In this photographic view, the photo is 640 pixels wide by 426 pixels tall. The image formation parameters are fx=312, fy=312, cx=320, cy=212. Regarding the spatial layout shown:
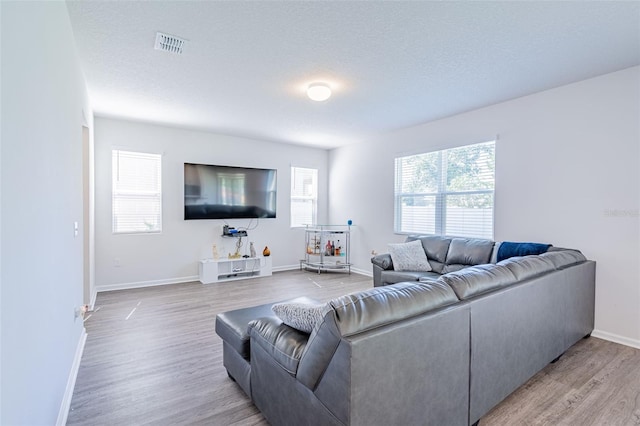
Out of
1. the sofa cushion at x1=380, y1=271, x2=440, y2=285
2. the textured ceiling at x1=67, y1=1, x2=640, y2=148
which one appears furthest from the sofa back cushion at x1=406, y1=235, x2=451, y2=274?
the textured ceiling at x1=67, y1=1, x2=640, y2=148

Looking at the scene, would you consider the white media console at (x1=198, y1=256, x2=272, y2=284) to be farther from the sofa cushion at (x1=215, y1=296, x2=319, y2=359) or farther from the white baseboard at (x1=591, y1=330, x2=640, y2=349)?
the white baseboard at (x1=591, y1=330, x2=640, y2=349)

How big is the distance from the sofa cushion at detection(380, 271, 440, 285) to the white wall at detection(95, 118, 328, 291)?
2.80 meters

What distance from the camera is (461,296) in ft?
A: 5.64

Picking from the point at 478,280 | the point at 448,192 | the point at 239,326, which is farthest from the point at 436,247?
the point at 239,326

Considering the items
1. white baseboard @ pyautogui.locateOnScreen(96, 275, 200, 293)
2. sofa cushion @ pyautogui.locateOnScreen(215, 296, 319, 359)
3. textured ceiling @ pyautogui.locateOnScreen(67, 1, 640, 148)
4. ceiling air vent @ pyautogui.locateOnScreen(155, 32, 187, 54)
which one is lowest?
white baseboard @ pyautogui.locateOnScreen(96, 275, 200, 293)

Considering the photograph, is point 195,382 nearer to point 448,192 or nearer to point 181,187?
point 181,187

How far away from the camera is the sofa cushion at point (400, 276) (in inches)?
149

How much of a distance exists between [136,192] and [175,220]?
0.73 m

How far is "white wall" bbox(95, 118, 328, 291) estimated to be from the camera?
4699 millimetres

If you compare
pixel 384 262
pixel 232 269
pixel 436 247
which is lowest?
pixel 232 269

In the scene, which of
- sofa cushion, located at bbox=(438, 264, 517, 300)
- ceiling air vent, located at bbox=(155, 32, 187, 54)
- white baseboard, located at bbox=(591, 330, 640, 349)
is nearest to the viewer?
sofa cushion, located at bbox=(438, 264, 517, 300)

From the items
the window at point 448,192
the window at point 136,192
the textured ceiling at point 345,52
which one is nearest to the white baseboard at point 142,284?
the window at point 136,192

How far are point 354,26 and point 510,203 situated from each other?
293cm

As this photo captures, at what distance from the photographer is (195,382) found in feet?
7.54
